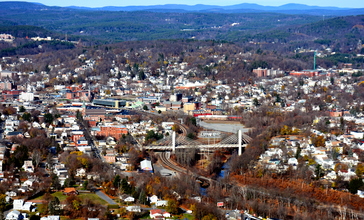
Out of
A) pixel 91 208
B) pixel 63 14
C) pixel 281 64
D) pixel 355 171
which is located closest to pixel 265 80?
pixel 281 64

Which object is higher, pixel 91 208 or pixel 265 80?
pixel 91 208

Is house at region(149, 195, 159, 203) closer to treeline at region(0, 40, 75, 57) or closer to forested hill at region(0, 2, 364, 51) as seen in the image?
Result: treeline at region(0, 40, 75, 57)

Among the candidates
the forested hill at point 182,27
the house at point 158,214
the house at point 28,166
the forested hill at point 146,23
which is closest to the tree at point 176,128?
the house at point 28,166

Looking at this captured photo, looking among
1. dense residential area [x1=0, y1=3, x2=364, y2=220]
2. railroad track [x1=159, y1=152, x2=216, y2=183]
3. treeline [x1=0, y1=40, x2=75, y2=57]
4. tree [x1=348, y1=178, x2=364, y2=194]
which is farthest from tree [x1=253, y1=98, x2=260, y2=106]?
treeline [x1=0, y1=40, x2=75, y2=57]

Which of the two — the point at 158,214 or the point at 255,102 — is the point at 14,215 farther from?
the point at 255,102

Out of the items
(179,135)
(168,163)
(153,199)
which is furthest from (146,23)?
(153,199)

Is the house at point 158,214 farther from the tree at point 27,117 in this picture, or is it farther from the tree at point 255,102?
the tree at point 255,102

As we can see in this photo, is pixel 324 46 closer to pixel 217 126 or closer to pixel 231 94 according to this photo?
pixel 231 94
